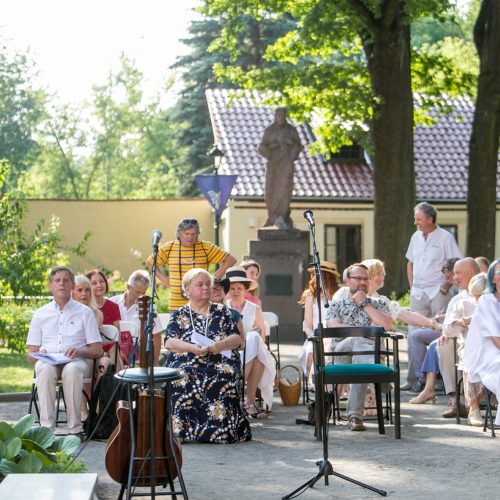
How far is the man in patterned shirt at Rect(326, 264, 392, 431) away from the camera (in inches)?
452

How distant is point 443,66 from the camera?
94.0 feet

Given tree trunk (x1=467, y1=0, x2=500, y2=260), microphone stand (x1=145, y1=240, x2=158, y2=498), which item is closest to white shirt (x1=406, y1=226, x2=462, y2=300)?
microphone stand (x1=145, y1=240, x2=158, y2=498)

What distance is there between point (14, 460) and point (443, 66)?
22.3m

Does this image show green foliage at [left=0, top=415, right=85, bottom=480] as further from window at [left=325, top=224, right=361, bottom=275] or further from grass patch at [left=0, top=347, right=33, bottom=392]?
window at [left=325, top=224, right=361, bottom=275]

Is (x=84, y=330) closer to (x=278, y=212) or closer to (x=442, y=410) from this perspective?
(x=442, y=410)

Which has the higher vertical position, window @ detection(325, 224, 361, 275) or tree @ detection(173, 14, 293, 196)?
tree @ detection(173, 14, 293, 196)

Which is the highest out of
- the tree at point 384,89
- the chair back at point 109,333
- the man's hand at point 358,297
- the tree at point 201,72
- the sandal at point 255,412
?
the tree at point 201,72

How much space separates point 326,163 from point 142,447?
33807mm

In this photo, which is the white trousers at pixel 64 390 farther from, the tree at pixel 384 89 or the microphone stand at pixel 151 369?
the tree at pixel 384 89

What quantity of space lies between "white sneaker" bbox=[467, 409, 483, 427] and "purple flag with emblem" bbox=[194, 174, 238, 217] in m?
13.0

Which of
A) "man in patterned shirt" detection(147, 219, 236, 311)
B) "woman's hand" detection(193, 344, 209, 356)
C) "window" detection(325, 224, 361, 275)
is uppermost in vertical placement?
"window" detection(325, 224, 361, 275)

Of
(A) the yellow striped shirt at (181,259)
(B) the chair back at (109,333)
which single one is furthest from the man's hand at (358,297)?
(A) the yellow striped shirt at (181,259)

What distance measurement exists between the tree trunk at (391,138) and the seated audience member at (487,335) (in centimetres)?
1352

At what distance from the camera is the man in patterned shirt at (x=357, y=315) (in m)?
11.5
